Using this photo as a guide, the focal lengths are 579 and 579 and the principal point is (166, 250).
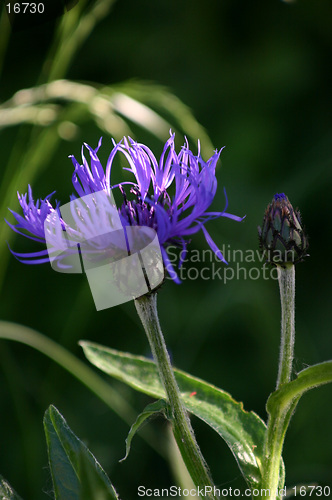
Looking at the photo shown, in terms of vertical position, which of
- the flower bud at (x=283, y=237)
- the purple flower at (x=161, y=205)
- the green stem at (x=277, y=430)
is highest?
the purple flower at (x=161, y=205)

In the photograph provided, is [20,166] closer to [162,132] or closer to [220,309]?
[162,132]

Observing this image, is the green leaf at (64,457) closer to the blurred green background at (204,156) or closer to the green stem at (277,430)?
the green stem at (277,430)

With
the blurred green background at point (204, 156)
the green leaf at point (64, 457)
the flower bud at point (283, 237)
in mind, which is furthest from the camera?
the blurred green background at point (204, 156)

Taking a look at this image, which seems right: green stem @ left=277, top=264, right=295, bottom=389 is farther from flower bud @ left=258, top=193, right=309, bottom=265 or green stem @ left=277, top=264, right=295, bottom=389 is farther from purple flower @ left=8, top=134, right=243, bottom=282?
purple flower @ left=8, top=134, right=243, bottom=282

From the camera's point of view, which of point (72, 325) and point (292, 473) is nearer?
point (292, 473)

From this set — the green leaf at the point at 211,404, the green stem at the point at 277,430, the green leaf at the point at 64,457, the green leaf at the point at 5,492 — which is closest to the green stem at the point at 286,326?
the green stem at the point at 277,430

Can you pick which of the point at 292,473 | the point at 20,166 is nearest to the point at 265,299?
the point at 292,473

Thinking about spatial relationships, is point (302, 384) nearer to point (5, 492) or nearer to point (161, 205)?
point (161, 205)
